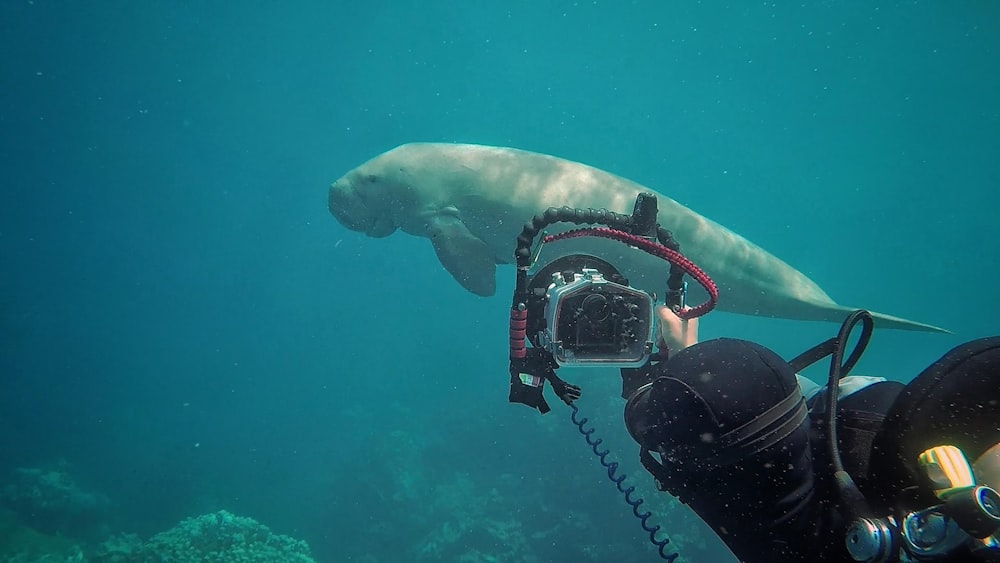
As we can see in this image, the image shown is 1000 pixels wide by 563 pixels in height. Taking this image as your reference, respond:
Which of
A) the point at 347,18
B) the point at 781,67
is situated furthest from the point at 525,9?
the point at 781,67

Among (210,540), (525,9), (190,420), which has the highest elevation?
(525,9)

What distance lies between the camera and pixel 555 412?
16078 millimetres

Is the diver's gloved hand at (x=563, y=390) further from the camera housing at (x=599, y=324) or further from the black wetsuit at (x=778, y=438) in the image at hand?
the black wetsuit at (x=778, y=438)

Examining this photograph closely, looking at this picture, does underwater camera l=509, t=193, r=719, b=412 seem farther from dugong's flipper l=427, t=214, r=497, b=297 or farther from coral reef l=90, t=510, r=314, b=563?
coral reef l=90, t=510, r=314, b=563

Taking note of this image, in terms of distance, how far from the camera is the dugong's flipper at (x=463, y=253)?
746cm

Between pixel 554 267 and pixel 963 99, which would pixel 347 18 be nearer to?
pixel 554 267

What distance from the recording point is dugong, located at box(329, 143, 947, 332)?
721 cm

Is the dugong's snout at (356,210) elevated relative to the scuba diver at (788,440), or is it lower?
elevated

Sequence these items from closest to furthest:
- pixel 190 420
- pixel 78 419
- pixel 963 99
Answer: pixel 78 419 < pixel 190 420 < pixel 963 99

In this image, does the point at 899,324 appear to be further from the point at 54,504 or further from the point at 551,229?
the point at 54,504

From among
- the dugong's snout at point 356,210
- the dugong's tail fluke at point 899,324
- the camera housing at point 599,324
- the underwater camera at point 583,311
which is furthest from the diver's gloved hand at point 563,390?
the dugong's snout at point 356,210

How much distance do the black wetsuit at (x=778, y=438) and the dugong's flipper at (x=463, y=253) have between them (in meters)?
5.92

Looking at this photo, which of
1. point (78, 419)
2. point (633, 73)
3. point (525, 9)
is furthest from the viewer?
point (633, 73)

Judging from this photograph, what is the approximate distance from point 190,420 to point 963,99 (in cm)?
8115
